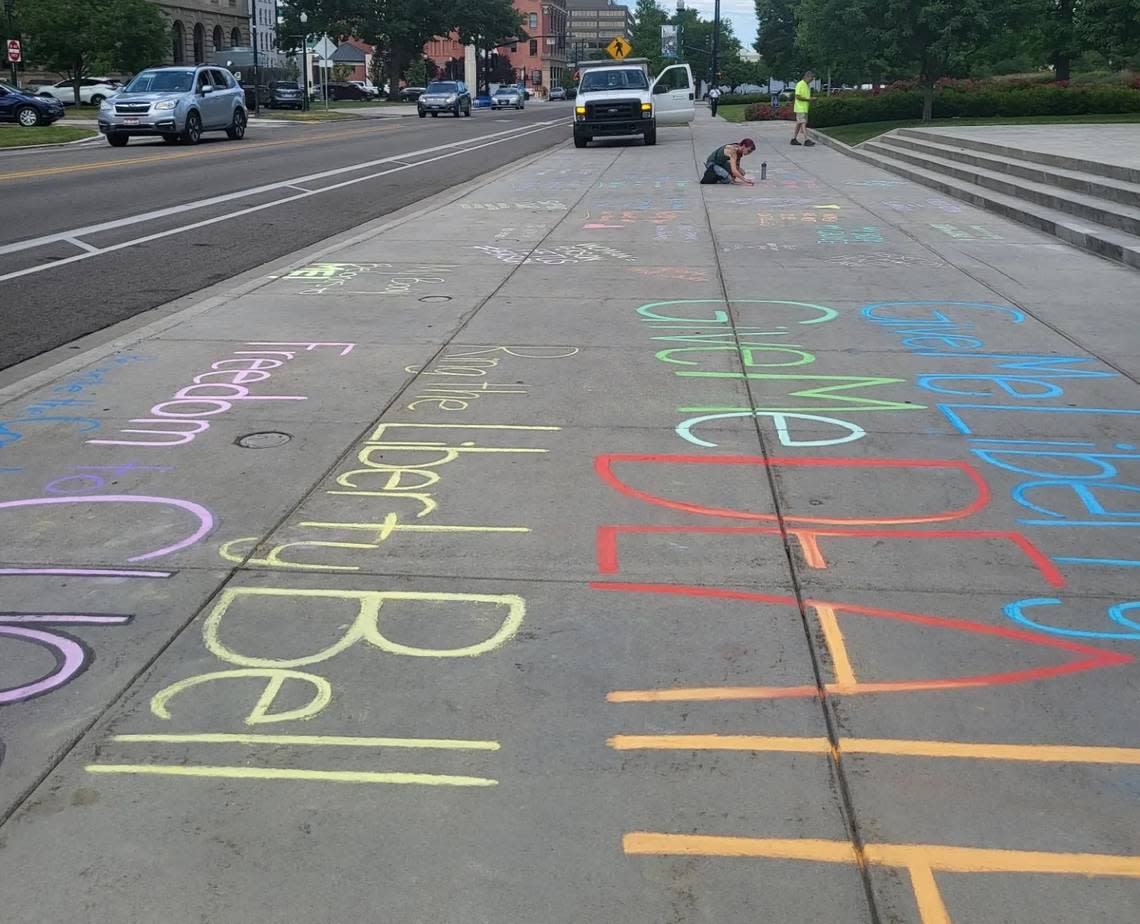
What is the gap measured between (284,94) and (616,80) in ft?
112

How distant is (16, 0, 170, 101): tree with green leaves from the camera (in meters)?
49.9

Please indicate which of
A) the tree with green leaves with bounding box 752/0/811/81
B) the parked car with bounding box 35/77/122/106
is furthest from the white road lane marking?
the tree with green leaves with bounding box 752/0/811/81

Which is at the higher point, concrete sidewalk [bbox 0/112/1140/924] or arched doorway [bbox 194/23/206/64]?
arched doorway [bbox 194/23/206/64]

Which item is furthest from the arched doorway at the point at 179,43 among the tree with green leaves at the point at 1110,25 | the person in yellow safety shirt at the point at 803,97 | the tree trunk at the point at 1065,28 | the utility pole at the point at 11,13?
the person in yellow safety shirt at the point at 803,97

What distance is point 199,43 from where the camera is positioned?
8050cm

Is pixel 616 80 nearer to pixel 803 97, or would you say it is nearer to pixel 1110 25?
pixel 803 97

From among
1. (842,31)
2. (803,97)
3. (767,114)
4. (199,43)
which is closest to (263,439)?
(803,97)

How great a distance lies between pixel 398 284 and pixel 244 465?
5.03m

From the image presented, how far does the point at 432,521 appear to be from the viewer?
4617 millimetres

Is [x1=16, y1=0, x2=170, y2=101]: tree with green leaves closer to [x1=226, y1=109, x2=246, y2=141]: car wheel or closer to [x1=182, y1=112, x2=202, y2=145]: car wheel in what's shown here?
[x1=226, y1=109, x2=246, y2=141]: car wheel

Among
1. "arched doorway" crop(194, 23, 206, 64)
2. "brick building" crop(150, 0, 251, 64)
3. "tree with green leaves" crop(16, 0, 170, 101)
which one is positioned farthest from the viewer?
"arched doorway" crop(194, 23, 206, 64)

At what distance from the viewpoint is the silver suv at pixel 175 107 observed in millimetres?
27906

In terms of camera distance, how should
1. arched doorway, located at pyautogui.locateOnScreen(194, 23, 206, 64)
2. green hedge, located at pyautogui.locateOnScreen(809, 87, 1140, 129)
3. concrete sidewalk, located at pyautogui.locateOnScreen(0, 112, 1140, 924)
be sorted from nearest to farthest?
concrete sidewalk, located at pyautogui.locateOnScreen(0, 112, 1140, 924) → green hedge, located at pyautogui.locateOnScreen(809, 87, 1140, 129) → arched doorway, located at pyautogui.locateOnScreen(194, 23, 206, 64)

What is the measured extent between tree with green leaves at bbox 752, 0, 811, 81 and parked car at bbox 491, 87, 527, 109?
2839 centimetres
